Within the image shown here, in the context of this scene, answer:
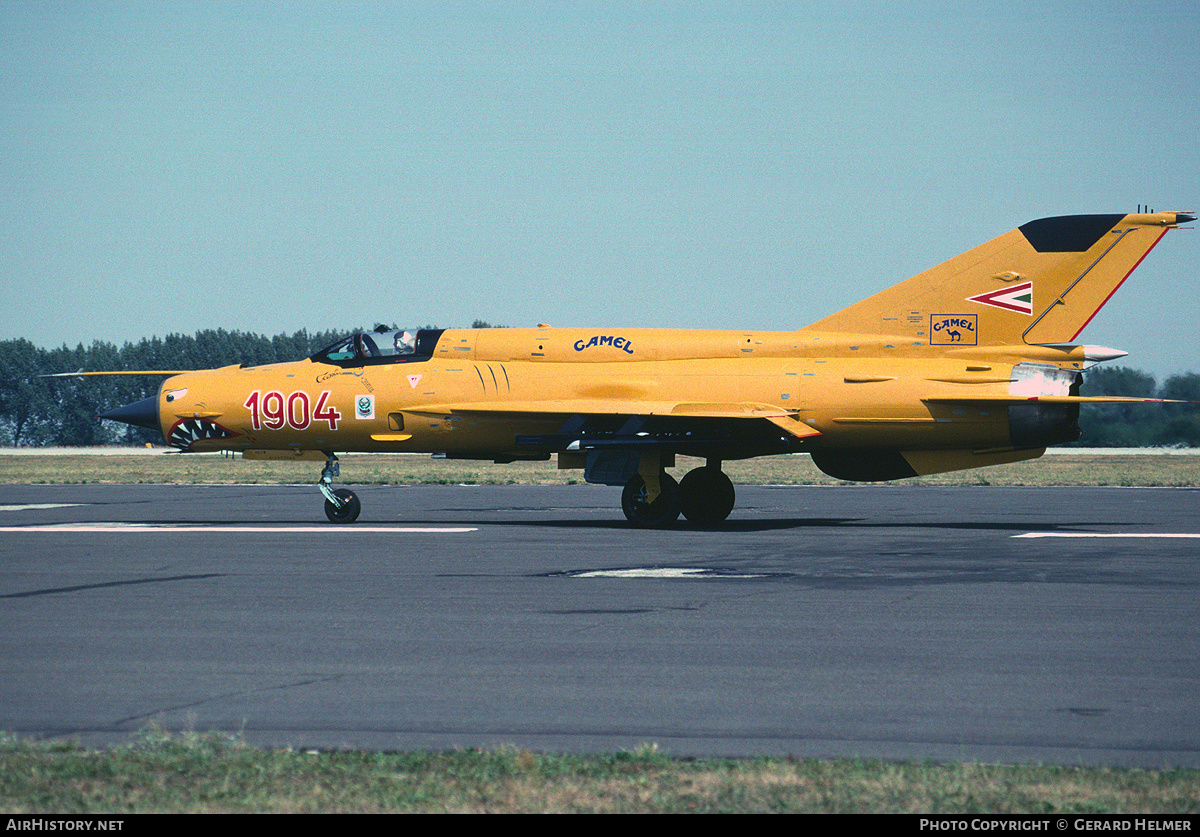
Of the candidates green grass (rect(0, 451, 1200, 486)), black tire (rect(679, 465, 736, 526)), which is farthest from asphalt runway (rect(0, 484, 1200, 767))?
green grass (rect(0, 451, 1200, 486))

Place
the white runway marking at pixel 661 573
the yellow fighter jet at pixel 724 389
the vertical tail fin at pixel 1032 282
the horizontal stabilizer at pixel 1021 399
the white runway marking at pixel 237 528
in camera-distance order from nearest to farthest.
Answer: the white runway marking at pixel 661 573 → the horizontal stabilizer at pixel 1021 399 → the white runway marking at pixel 237 528 → the yellow fighter jet at pixel 724 389 → the vertical tail fin at pixel 1032 282

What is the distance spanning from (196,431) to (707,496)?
901 cm

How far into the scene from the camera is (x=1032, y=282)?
1947cm

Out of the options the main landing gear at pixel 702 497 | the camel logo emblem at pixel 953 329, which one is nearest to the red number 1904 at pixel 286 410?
the main landing gear at pixel 702 497

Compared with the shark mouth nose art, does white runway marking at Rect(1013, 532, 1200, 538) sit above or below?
below

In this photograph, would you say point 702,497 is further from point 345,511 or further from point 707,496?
point 345,511

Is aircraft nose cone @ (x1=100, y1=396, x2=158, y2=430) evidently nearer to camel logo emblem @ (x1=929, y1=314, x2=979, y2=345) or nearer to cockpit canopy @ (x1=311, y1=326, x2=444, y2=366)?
cockpit canopy @ (x1=311, y1=326, x2=444, y2=366)

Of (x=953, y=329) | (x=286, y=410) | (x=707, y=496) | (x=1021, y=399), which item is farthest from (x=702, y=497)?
(x=286, y=410)

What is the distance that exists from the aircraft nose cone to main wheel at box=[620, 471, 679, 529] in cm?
860

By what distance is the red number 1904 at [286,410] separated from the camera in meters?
20.7

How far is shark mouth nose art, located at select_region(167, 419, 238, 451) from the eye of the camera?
21.0 metres

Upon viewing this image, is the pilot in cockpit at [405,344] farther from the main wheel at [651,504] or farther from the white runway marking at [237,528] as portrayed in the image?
the main wheel at [651,504]

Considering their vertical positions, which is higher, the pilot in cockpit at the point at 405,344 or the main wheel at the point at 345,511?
the pilot in cockpit at the point at 405,344

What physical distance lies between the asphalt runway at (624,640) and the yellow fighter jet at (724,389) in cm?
175
